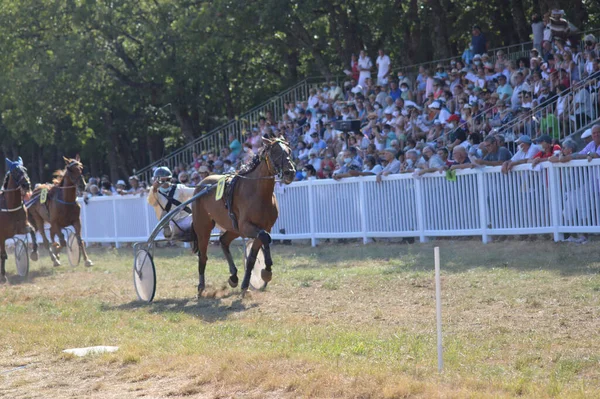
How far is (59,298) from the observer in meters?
14.1

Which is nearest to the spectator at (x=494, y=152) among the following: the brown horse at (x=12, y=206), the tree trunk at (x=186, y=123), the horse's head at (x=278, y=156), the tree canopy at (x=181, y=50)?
the horse's head at (x=278, y=156)

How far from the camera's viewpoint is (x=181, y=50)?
32.1 metres

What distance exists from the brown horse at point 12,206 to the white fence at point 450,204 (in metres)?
6.11

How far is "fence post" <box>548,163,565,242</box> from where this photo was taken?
49.3ft

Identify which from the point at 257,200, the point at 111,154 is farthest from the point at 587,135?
the point at 111,154

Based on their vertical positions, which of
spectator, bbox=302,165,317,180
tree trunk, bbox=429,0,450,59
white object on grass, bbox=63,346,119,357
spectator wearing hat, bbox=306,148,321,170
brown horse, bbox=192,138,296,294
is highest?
tree trunk, bbox=429,0,450,59

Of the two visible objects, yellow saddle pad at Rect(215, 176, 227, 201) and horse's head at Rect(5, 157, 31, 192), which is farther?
horse's head at Rect(5, 157, 31, 192)

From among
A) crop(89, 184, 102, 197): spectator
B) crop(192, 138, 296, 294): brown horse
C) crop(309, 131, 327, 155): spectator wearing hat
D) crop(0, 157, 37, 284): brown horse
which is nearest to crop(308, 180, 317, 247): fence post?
crop(309, 131, 327, 155): spectator wearing hat

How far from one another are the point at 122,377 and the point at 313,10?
67.1 feet

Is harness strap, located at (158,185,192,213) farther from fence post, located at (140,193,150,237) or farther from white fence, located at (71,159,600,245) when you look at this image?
fence post, located at (140,193,150,237)

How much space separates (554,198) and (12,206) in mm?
10434

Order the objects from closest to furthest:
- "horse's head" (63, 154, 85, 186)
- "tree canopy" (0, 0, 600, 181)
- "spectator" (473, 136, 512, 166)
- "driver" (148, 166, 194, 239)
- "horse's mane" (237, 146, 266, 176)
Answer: "horse's mane" (237, 146, 266, 176)
"driver" (148, 166, 194, 239)
"spectator" (473, 136, 512, 166)
"horse's head" (63, 154, 85, 186)
"tree canopy" (0, 0, 600, 181)

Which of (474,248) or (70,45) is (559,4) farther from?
(70,45)

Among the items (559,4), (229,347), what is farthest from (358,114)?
(229,347)
